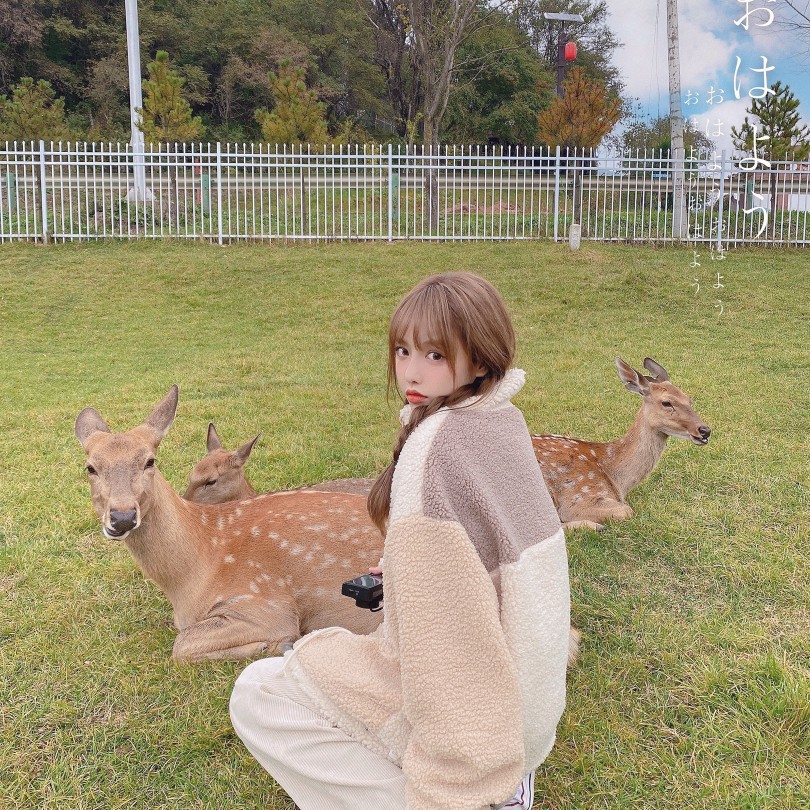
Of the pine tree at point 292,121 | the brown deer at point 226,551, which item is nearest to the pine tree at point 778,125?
the pine tree at point 292,121

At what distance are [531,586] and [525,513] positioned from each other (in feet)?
0.59

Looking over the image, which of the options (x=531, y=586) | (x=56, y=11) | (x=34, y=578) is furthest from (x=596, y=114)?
(x=56, y=11)

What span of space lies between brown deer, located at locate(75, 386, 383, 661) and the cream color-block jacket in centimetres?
157

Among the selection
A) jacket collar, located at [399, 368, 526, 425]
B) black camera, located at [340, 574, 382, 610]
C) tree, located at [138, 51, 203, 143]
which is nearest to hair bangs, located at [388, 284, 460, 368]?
jacket collar, located at [399, 368, 526, 425]

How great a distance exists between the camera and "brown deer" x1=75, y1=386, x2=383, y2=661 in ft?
12.2

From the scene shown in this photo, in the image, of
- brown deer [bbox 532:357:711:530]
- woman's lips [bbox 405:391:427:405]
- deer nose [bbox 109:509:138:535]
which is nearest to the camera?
woman's lips [bbox 405:391:427:405]

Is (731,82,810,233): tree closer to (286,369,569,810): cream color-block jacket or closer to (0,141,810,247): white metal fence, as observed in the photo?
(0,141,810,247): white metal fence

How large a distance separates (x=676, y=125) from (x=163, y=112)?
1165cm

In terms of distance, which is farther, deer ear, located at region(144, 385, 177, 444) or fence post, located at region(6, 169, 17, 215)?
fence post, located at region(6, 169, 17, 215)

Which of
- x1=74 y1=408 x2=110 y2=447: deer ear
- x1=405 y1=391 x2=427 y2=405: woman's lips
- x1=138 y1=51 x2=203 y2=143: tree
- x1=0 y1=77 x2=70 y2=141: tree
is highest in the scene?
x1=0 y1=77 x2=70 y2=141: tree

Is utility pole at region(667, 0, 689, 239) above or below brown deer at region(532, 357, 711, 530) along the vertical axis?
A: above

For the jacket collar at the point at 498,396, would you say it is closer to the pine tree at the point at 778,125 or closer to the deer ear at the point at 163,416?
the deer ear at the point at 163,416

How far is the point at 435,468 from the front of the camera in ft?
6.73

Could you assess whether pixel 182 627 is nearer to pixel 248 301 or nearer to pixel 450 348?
pixel 450 348
